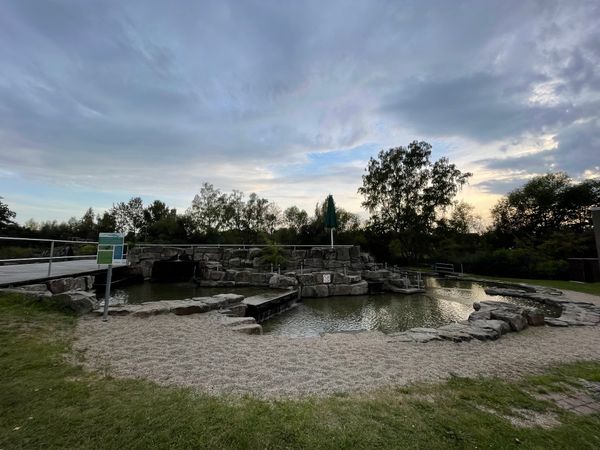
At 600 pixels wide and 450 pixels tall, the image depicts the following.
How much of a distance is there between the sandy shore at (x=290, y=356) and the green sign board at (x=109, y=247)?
1.17 meters

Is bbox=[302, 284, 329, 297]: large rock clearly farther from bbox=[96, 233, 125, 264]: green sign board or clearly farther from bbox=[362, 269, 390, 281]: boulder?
bbox=[96, 233, 125, 264]: green sign board

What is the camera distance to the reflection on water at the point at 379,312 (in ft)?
23.2

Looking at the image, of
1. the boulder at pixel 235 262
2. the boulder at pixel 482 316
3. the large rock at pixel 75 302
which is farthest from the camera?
the boulder at pixel 235 262

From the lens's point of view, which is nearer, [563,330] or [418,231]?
[563,330]

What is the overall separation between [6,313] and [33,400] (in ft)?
11.2

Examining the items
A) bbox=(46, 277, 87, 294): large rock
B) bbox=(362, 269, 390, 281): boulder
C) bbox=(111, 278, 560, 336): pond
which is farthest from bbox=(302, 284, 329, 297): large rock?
bbox=(46, 277, 87, 294): large rock

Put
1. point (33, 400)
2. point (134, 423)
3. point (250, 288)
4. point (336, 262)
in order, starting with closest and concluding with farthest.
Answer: point (134, 423) < point (33, 400) < point (250, 288) < point (336, 262)

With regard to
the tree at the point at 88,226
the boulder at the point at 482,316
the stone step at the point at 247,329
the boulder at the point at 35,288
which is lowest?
the stone step at the point at 247,329

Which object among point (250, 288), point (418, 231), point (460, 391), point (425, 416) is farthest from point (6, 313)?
point (418, 231)

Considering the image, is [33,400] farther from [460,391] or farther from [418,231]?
[418,231]

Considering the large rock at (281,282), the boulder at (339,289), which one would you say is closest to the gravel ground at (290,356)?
the boulder at (339,289)

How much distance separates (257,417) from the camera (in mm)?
2389

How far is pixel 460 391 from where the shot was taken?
10.0ft

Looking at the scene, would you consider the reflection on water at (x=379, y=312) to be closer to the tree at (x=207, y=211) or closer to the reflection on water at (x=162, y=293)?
the reflection on water at (x=162, y=293)
